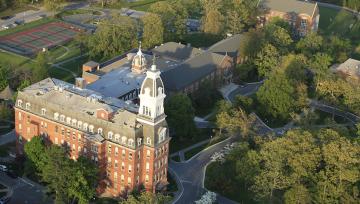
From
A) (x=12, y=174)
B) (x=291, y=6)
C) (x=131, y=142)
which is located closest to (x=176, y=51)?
(x=291, y=6)

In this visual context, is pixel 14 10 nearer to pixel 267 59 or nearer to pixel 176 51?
pixel 176 51

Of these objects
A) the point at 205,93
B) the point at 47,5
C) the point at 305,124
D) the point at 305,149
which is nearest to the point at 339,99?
the point at 305,124

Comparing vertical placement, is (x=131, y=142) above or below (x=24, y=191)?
above

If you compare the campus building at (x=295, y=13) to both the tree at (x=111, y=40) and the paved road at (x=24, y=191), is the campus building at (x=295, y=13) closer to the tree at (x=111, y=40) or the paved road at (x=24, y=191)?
the tree at (x=111, y=40)

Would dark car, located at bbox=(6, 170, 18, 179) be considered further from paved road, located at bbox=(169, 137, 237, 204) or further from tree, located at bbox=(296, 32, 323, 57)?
tree, located at bbox=(296, 32, 323, 57)

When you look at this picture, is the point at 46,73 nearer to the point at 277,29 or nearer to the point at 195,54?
the point at 195,54

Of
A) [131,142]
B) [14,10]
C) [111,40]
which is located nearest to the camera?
[131,142]

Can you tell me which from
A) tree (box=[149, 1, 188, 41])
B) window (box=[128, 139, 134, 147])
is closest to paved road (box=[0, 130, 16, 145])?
window (box=[128, 139, 134, 147])
